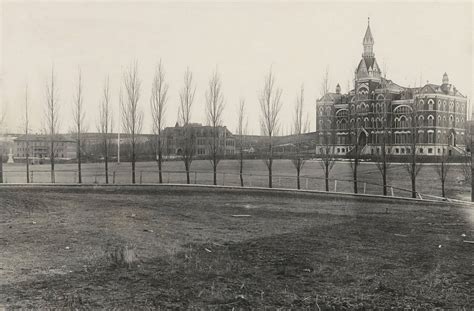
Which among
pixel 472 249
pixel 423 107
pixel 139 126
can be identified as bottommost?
pixel 472 249

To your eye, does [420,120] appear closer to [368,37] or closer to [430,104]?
[430,104]

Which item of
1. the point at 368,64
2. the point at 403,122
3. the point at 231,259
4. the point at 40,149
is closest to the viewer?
the point at 231,259

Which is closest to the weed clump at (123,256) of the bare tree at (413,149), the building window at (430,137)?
the bare tree at (413,149)

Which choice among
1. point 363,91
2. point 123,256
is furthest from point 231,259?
point 363,91

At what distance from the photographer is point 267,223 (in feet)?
48.0

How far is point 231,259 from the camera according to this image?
9258 millimetres

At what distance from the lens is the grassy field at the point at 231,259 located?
6824 millimetres

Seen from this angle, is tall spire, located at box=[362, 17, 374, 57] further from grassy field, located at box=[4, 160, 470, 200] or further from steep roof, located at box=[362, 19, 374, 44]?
grassy field, located at box=[4, 160, 470, 200]

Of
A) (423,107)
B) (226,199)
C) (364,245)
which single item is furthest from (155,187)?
(423,107)

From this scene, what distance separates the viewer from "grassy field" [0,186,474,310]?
6.82 metres

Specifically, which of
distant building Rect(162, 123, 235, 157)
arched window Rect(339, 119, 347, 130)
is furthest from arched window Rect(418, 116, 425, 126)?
distant building Rect(162, 123, 235, 157)

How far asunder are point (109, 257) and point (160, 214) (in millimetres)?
7268

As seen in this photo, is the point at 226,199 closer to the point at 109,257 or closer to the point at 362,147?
the point at 109,257

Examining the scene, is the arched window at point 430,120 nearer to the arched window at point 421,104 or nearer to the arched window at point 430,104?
the arched window at point 430,104
